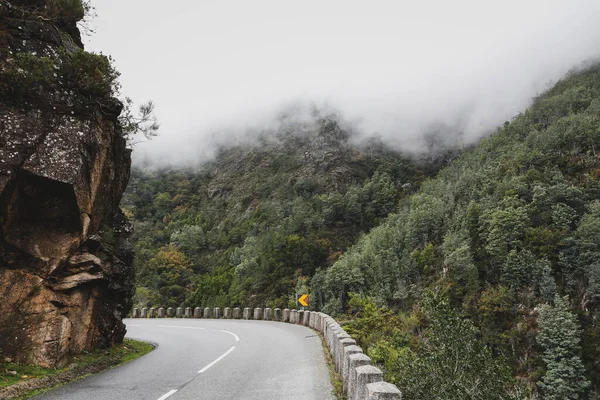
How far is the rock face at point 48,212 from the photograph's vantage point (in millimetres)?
9172

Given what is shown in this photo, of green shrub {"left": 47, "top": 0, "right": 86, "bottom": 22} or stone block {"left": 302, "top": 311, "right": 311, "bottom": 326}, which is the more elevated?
green shrub {"left": 47, "top": 0, "right": 86, "bottom": 22}

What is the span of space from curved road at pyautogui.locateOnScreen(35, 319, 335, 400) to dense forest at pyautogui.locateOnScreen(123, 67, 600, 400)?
319 cm

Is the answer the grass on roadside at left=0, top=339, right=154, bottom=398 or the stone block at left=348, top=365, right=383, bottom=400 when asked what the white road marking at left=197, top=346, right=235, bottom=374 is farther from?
the stone block at left=348, top=365, right=383, bottom=400

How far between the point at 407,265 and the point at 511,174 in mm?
36369

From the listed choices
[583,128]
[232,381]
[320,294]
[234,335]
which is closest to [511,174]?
[583,128]

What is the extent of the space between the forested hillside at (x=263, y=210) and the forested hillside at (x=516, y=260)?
31.8 feet

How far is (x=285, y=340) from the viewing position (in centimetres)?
1666

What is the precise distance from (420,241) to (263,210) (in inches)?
1687

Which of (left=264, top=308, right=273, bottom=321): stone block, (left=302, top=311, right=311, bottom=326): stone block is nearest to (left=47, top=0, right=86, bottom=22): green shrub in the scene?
(left=302, top=311, right=311, bottom=326): stone block

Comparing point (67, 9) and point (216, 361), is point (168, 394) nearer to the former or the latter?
point (216, 361)

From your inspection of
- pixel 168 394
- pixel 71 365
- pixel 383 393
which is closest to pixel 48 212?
pixel 71 365

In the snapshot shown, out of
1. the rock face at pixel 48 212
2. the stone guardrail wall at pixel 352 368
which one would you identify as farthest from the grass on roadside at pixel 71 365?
the stone guardrail wall at pixel 352 368

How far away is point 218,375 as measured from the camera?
972 centimetres

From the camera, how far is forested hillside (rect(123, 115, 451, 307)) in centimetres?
7812
